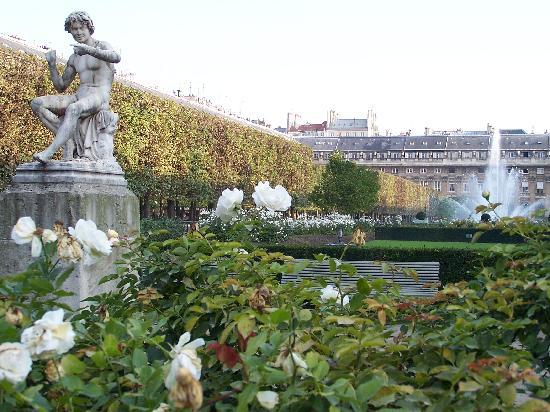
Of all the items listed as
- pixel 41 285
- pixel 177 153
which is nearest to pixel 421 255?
pixel 41 285

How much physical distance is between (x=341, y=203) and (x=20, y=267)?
1000 inches

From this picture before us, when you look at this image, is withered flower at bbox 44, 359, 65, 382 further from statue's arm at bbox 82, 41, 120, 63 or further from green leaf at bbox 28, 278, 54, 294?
statue's arm at bbox 82, 41, 120, 63

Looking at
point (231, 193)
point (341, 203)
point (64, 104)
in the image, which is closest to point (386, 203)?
point (341, 203)

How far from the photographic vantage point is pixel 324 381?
1468mm

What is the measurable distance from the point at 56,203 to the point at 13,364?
500cm

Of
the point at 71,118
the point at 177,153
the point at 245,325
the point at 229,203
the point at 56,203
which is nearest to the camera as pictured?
the point at 245,325

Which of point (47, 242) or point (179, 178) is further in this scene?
point (179, 178)

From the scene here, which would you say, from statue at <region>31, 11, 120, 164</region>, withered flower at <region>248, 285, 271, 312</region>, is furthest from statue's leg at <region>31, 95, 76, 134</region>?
withered flower at <region>248, 285, 271, 312</region>

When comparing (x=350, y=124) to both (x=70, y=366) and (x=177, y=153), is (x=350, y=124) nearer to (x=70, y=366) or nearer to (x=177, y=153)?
(x=177, y=153)

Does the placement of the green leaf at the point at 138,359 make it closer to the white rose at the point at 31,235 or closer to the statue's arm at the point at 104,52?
the white rose at the point at 31,235

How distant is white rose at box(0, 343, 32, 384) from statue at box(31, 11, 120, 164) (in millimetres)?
5260

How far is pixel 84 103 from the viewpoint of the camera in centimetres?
658

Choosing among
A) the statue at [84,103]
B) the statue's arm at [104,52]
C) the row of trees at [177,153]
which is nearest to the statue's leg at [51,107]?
the statue at [84,103]

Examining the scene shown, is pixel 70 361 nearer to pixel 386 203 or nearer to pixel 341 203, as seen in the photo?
pixel 341 203
